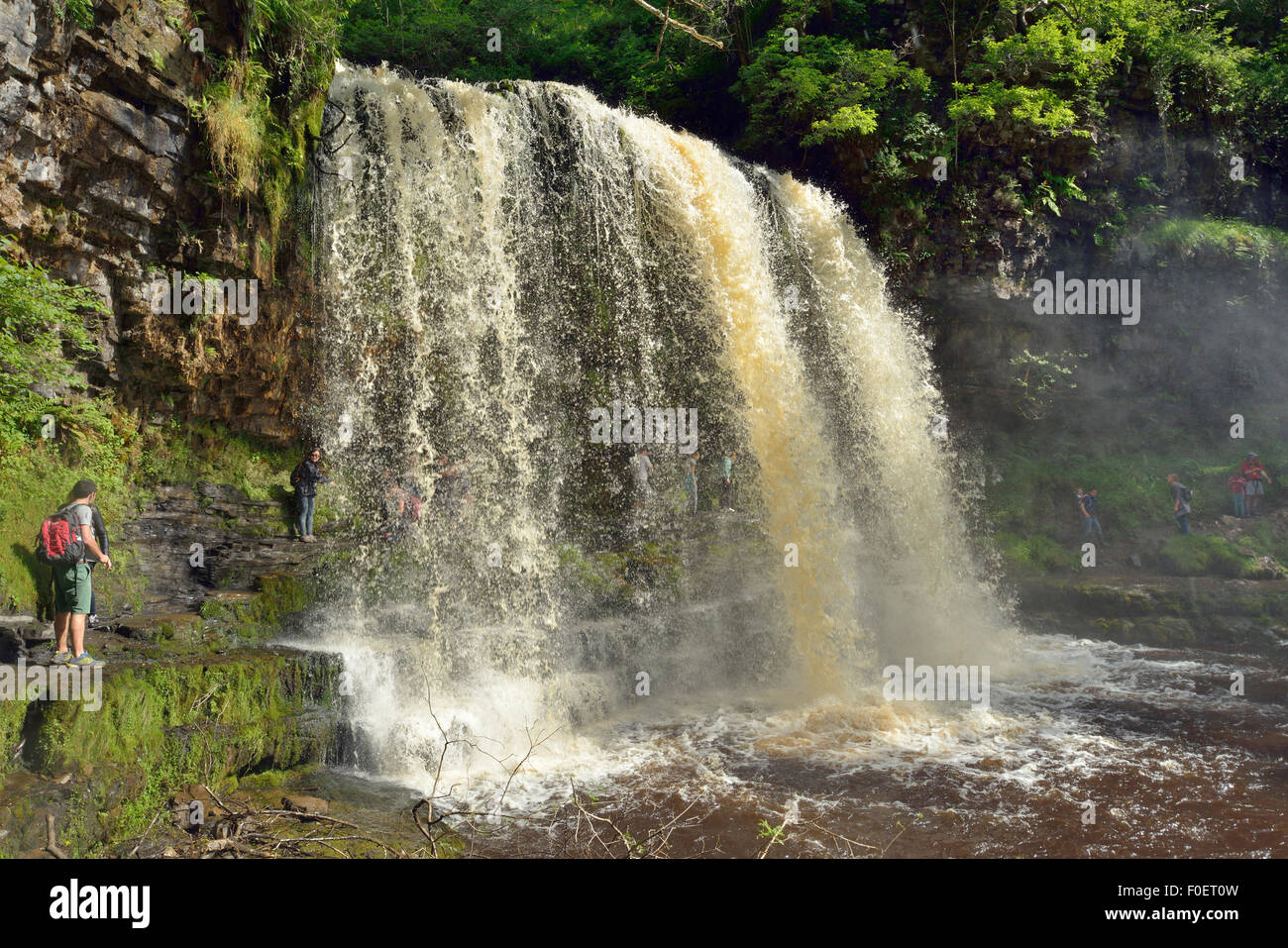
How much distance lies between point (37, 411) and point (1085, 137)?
57.3 feet

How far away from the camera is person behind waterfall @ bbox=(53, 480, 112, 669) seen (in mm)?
6559

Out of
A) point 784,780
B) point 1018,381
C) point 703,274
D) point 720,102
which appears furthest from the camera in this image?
point 720,102

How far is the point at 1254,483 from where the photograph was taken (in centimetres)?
1558

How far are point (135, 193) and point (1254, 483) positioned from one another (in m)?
18.7

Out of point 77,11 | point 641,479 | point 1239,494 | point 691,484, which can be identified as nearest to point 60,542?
point 77,11

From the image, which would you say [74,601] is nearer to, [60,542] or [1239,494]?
[60,542]

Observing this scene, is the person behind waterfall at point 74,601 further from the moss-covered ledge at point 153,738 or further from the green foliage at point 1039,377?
the green foliage at point 1039,377

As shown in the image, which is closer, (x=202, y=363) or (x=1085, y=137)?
(x=202, y=363)

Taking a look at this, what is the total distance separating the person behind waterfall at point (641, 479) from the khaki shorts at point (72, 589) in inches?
327

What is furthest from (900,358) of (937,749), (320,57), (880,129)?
(320,57)

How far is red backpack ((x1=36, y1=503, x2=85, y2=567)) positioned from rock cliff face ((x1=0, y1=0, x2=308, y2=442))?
98.6 inches

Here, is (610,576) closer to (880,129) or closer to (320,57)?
(320,57)

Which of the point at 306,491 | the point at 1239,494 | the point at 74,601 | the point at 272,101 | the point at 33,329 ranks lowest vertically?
the point at 74,601

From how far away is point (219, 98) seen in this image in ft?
29.0
